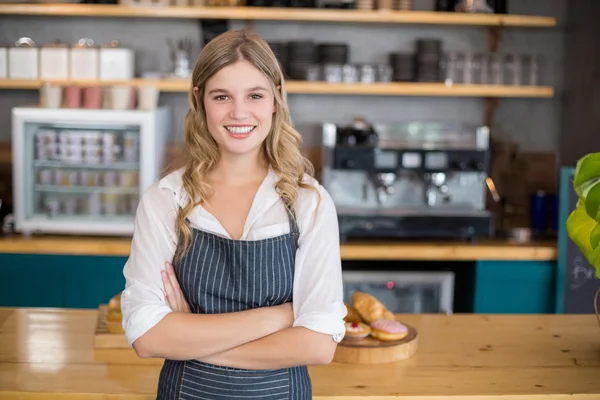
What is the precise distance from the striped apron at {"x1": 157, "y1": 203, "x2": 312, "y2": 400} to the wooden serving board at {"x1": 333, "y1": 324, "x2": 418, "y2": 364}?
47 cm

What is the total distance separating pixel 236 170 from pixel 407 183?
8.80ft

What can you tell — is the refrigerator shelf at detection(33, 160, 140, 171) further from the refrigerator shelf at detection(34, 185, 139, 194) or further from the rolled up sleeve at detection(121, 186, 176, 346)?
the rolled up sleeve at detection(121, 186, 176, 346)

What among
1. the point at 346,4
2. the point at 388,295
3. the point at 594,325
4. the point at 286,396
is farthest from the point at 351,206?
the point at 286,396

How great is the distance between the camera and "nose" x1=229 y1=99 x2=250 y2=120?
1736 mm

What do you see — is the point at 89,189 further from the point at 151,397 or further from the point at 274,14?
the point at 151,397

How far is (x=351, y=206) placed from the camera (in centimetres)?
435

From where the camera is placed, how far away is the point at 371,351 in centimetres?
227

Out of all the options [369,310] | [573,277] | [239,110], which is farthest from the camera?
[573,277]

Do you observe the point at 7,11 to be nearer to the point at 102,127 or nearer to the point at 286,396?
the point at 102,127

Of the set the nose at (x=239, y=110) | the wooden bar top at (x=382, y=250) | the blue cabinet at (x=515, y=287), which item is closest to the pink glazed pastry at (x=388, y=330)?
the nose at (x=239, y=110)

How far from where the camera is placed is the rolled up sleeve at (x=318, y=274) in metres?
1.77

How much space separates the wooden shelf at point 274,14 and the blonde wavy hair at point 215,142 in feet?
8.66

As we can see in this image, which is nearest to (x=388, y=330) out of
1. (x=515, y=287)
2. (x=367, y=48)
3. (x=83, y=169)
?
(x=515, y=287)

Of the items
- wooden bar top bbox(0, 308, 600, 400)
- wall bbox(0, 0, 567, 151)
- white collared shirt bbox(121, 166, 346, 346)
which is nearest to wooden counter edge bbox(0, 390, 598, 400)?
wooden bar top bbox(0, 308, 600, 400)
